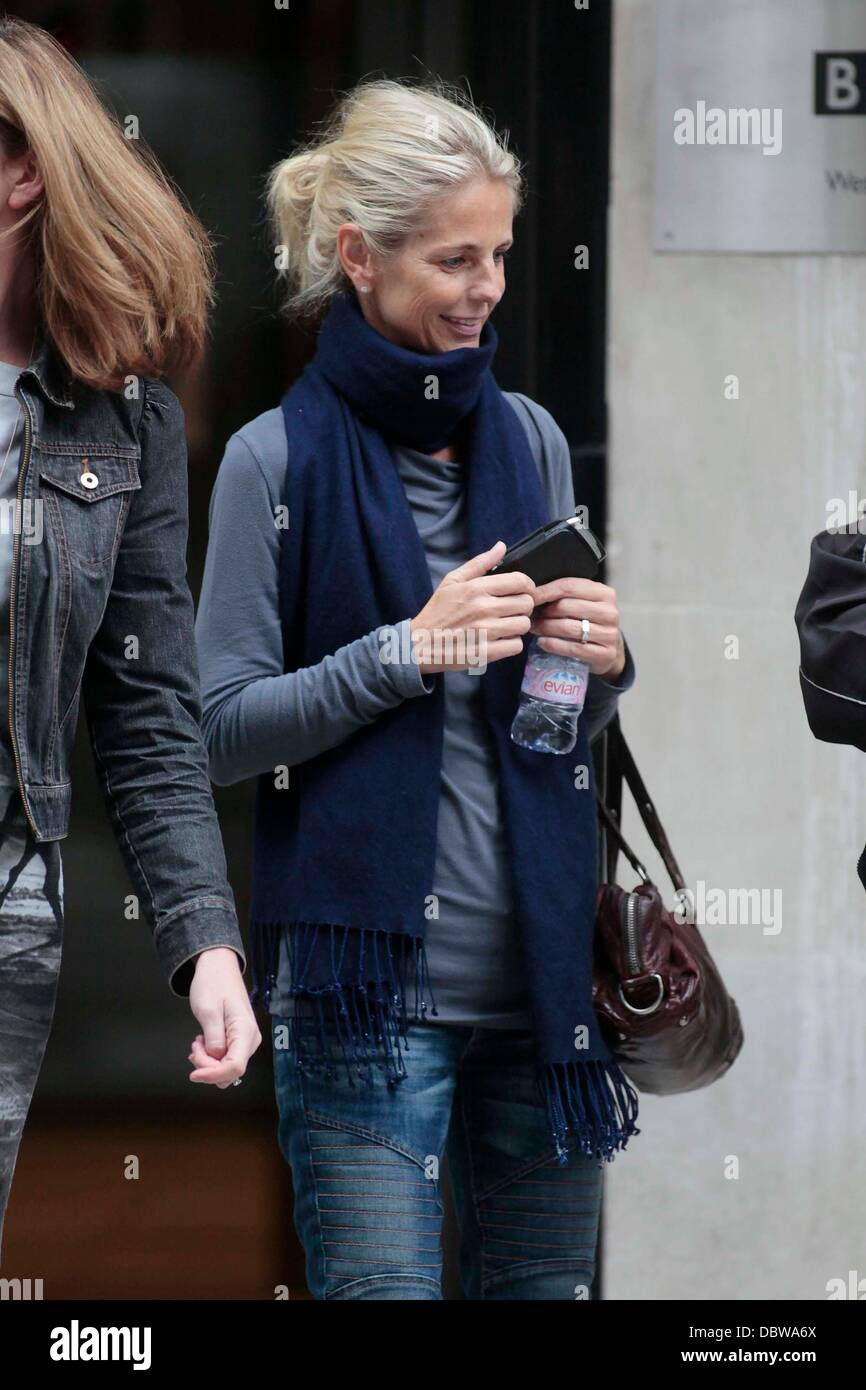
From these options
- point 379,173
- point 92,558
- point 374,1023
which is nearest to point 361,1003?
point 374,1023

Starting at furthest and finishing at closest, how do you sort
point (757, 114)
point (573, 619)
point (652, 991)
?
point (757, 114) → point (652, 991) → point (573, 619)

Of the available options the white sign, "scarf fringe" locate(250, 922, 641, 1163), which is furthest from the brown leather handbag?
the white sign

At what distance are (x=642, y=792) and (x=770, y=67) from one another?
177cm

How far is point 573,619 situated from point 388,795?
35cm

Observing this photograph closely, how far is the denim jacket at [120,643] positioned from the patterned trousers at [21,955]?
0.08ft

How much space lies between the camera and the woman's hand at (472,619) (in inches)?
94.8

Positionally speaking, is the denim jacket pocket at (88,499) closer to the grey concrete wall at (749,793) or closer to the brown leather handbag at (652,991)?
the brown leather handbag at (652,991)

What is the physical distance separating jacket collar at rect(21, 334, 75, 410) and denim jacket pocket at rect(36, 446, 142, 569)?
6 cm

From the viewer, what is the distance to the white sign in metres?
3.80

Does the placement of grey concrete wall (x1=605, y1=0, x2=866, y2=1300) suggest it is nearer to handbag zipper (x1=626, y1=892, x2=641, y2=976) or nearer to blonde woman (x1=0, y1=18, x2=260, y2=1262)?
handbag zipper (x1=626, y1=892, x2=641, y2=976)

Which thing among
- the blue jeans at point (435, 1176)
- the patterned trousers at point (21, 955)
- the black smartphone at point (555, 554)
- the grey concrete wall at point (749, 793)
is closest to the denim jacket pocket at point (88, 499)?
the patterned trousers at point (21, 955)

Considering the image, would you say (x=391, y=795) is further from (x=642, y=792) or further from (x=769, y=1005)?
(x=769, y=1005)

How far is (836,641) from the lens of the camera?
7.57 feet

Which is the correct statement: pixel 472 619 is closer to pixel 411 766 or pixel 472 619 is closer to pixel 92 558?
pixel 411 766
